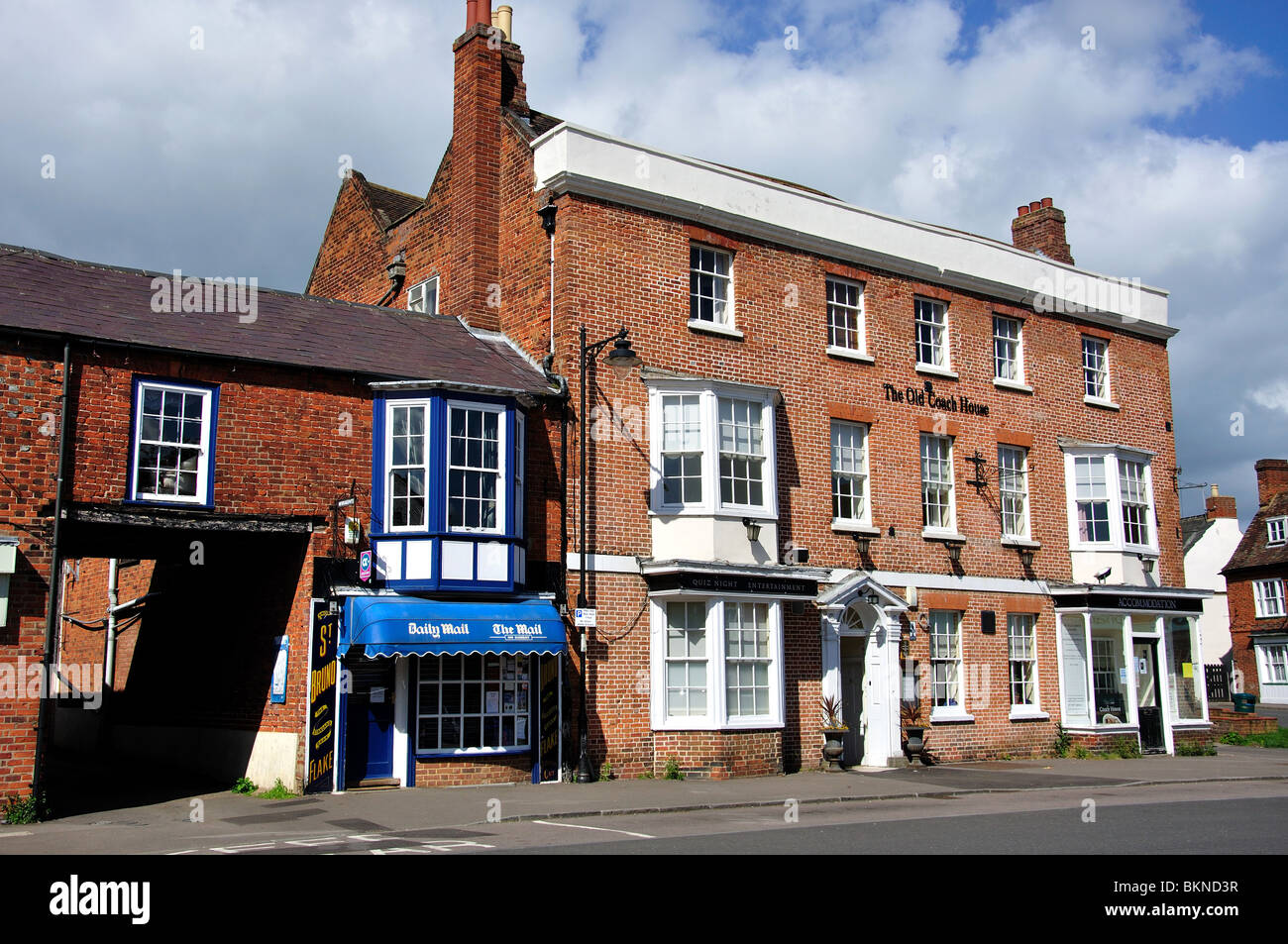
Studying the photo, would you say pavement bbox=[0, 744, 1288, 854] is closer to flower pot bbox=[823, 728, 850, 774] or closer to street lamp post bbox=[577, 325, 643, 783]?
flower pot bbox=[823, 728, 850, 774]

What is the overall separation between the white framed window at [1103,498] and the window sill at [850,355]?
621cm

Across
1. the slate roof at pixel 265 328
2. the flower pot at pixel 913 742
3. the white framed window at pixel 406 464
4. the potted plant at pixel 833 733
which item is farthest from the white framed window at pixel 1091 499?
the white framed window at pixel 406 464

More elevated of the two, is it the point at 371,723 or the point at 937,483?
the point at 937,483

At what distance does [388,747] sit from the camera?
56.5 ft

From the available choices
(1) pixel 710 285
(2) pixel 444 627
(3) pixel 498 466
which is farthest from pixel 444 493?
(1) pixel 710 285

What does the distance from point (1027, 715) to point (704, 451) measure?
9986 millimetres

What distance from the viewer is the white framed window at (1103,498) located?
84.5 ft

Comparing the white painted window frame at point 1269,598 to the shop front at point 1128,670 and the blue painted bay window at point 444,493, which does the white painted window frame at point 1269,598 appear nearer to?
the shop front at point 1128,670

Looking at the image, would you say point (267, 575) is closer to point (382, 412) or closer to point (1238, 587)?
point (382, 412)

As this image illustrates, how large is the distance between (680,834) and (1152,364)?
21.6 m

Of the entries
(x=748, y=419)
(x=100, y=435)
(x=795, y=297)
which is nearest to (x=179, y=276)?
(x=100, y=435)

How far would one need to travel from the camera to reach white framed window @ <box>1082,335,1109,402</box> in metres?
27.5

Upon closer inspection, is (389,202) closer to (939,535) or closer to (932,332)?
(932,332)

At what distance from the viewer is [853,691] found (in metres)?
22.3
